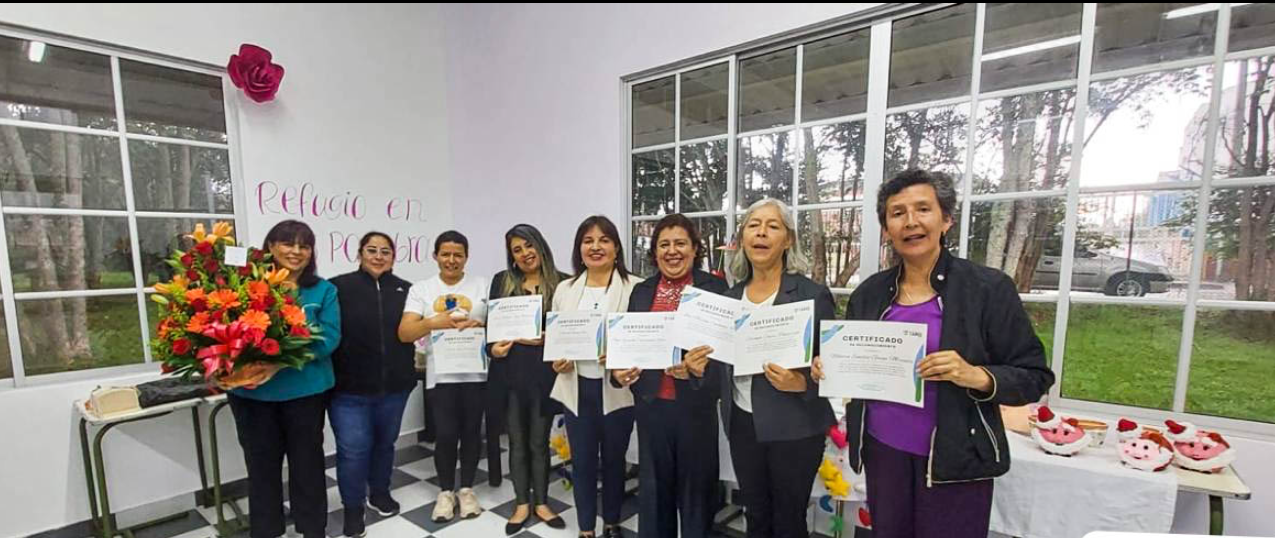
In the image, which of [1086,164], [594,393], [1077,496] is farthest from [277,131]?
[1077,496]

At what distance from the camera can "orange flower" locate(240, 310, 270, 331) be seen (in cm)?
171

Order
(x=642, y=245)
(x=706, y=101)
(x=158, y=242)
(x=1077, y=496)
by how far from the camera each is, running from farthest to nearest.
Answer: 1. (x=642, y=245)
2. (x=706, y=101)
3. (x=158, y=242)
4. (x=1077, y=496)

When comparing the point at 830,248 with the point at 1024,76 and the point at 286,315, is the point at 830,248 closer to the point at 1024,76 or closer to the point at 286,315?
the point at 1024,76

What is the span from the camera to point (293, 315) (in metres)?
1.84

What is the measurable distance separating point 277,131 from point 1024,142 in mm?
3871

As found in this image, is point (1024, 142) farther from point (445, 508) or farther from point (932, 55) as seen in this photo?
point (445, 508)

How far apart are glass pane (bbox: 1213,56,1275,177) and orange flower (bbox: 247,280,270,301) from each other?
3.43 m

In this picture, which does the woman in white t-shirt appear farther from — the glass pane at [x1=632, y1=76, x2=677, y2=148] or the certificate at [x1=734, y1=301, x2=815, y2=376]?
the certificate at [x1=734, y1=301, x2=815, y2=376]

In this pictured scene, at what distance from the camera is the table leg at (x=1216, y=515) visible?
4.77ft

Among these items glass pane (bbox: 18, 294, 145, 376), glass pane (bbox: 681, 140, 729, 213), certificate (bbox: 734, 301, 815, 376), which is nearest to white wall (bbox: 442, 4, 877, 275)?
glass pane (bbox: 681, 140, 729, 213)

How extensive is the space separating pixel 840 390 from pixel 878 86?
5.06 ft

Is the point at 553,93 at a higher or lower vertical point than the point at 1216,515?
higher

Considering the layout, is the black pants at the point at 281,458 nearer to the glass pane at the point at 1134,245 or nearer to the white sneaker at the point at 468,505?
the white sneaker at the point at 468,505

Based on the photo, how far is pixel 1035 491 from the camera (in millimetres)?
1690
